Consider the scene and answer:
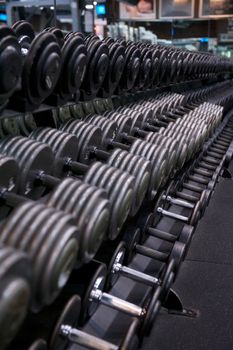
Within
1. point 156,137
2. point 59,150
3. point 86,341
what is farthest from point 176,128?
point 86,341

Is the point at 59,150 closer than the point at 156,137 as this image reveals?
Yes

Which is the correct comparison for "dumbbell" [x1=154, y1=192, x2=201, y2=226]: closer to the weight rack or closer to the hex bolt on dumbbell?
the weight rack

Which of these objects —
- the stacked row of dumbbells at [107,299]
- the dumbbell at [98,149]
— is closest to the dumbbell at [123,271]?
the stacked row of dumbbells at [107,299]

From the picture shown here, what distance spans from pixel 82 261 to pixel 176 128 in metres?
1.17

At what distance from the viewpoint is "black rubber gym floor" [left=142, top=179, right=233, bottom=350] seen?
124 centimetres

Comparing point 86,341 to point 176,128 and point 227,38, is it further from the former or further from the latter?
point 227,38

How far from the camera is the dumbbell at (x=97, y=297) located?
107 centimetres

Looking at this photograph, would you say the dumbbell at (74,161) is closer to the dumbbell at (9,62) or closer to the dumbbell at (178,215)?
the dumbbell at (9,62)

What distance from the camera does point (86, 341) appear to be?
916 mm

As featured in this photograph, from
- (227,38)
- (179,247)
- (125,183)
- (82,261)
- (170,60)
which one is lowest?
(179,247)

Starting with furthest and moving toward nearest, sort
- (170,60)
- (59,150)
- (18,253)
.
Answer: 1. (170,60)
2. (59,150)
3. (18,253)

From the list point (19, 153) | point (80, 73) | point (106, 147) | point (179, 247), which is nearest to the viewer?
point (19, 153)

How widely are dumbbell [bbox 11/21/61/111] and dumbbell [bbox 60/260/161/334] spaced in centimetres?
51

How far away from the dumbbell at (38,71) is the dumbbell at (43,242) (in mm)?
445
